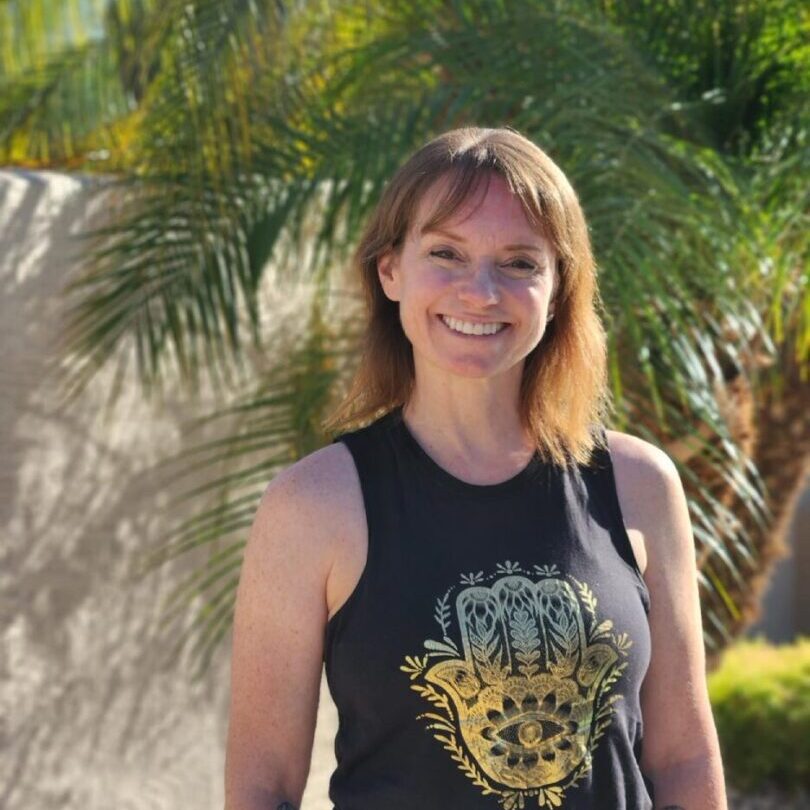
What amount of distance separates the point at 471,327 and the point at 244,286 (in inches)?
80.9

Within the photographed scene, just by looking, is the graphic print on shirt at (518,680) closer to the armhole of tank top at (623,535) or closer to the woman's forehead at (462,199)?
the armhole of tank top at (623,535)

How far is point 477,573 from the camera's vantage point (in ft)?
6.00

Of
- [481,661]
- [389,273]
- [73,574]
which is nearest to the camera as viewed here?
[481,661]

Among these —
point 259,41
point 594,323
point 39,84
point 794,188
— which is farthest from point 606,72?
point 39,84

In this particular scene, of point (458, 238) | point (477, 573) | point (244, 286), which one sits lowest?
point (477, 573)

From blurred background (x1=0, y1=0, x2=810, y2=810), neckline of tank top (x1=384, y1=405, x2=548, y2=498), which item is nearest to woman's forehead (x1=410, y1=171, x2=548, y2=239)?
neckline of tank top (x1=384, y1=405, x2=548, y2=498)

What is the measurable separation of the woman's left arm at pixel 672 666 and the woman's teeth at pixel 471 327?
26 cm

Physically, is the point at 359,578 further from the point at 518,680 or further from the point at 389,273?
the point at 389,273

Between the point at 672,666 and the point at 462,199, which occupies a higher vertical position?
the point at 462,199

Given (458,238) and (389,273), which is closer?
(458,238)

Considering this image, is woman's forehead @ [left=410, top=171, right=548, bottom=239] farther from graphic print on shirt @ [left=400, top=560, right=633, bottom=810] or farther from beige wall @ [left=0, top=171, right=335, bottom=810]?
beige wall @ [left=0, top=171, right=335, bottom=810]

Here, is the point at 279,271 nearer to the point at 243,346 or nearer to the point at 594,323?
the point at 243,346

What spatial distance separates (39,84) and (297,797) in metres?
5.18

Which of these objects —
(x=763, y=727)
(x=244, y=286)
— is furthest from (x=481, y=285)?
(x=763, y=727)
